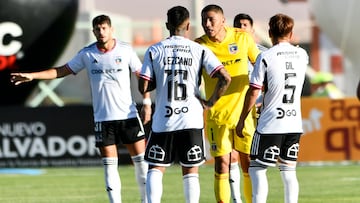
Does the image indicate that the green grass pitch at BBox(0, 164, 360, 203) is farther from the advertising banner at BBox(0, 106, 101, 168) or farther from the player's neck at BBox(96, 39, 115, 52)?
the player's neck at BBox(96, 39, 115, 52)

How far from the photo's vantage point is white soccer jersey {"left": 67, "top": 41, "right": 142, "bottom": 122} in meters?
15.2

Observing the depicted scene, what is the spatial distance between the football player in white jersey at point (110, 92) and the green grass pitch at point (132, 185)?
2.15 m

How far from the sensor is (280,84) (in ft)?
45.2

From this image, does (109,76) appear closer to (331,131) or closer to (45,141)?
(45,141)

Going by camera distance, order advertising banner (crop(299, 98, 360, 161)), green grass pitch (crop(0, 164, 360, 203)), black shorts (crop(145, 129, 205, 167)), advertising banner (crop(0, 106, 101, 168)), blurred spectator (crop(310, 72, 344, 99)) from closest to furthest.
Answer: black shorts (crop(145, 129, 205, 167))
green grass pitch (crop(0, 164, 360, 203))
advertising banner (crop(299, 98, 360, 161))
advertising banner (crop(0, 106, 101, 168))
blurred spectator (crop(310, 72, 344, 99))

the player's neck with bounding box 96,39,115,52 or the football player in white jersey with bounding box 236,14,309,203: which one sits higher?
the player's neck with bounding box 96,39,115,52

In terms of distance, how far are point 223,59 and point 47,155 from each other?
10383 millimetres

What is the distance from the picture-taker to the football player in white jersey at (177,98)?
44.3 feet

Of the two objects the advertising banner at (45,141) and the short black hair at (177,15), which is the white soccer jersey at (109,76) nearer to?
the short black hair at (177,15)

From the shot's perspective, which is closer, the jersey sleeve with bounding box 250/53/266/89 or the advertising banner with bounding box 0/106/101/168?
the jersey sleeve with bounding box 250/53/266/89

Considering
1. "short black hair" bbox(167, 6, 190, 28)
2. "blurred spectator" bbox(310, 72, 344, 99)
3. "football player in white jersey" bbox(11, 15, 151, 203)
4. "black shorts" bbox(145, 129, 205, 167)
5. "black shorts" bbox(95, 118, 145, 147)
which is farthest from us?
"blurred spectator" bbox(310, 72, 344, 99)

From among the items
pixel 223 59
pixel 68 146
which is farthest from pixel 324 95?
pixel 223 59

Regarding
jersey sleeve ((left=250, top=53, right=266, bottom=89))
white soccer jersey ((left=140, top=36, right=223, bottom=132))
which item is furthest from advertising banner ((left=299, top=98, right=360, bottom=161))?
white soccer jersey ((left=140, top=36, right=223, bottom=132))

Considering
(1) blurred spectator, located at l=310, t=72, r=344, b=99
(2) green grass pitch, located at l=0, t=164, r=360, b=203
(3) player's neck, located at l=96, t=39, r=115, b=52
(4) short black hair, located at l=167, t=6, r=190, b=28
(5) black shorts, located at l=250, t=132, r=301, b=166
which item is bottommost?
(2) green grass pitch, located at l=0, t=164, r=360, b=203
